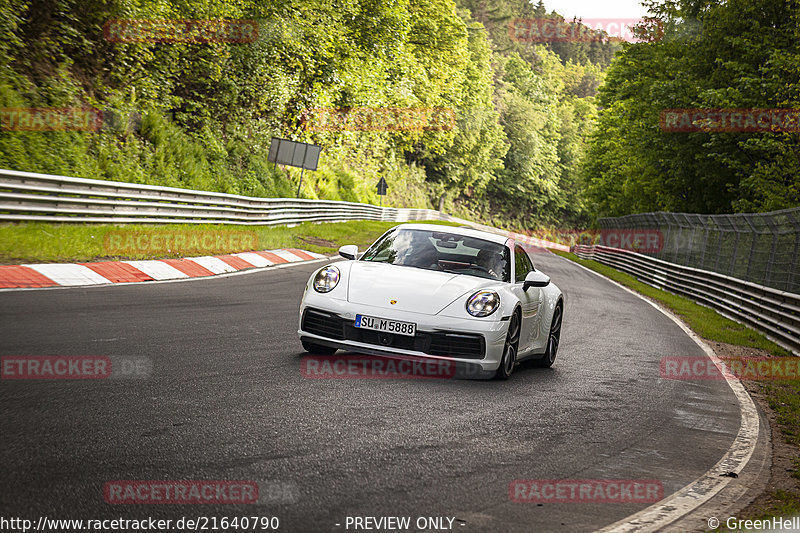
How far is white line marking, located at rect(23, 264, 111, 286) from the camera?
1099 cm

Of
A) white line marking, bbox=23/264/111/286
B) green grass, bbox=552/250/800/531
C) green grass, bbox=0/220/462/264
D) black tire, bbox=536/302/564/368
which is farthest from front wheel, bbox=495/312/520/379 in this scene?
green grass, bbox=0/220/462/264

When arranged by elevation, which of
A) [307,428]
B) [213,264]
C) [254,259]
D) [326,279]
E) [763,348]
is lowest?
[254,259]

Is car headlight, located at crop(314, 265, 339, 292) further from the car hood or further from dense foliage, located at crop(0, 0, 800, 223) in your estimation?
dense foliage, located at crop(0, 0, 800, 223)

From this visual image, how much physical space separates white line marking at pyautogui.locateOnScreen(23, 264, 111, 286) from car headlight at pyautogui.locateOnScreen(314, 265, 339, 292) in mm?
4927

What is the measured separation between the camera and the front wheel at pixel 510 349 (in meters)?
7.24

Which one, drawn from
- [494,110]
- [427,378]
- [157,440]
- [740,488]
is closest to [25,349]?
[157,440]

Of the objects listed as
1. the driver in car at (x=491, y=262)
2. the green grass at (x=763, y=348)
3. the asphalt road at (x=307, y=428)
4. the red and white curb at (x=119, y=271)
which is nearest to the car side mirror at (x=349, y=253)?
the asphalt road at (x=307, y=428)

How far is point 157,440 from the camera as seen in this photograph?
434 centimetres

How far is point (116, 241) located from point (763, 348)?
11541 mm

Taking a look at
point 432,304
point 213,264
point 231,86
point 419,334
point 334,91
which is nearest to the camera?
point 419,334

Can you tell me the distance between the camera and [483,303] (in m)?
7.13

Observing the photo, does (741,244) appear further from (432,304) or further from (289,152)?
(289,152)

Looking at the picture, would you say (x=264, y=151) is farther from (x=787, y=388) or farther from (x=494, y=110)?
(x=494, y=110)

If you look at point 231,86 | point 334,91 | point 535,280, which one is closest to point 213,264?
point 535,280
